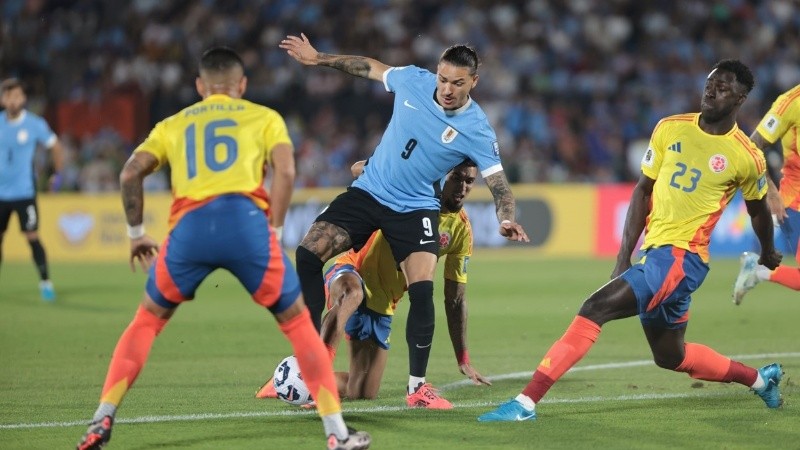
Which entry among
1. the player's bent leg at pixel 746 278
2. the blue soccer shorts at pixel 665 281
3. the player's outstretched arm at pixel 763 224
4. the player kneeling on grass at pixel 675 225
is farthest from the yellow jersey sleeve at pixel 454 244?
the player's bent leg at pixel 746 278

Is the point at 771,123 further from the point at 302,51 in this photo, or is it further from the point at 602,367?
the point at 302,51

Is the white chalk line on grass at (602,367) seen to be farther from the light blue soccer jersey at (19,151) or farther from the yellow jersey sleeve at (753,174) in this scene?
the light blue soccer jersey at (19,151)

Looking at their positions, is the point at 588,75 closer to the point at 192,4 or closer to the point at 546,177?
the point at 546,177

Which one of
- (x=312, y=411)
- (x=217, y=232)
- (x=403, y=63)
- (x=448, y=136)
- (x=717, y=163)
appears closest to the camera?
(x=217, y=232)

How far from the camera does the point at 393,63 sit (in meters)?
25.5

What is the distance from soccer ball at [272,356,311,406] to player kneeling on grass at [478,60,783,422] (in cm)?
109

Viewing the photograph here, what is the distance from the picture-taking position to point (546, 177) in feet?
78.2

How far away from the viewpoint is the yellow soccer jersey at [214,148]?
240 inches

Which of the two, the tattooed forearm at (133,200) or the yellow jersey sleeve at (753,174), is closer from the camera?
the tattooed forearm at (133,200)

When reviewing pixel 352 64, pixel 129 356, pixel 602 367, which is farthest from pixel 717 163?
pixel 129 356

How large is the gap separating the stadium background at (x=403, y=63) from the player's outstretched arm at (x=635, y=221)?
14.0 metres

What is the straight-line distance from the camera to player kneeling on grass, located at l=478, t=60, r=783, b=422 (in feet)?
23.2

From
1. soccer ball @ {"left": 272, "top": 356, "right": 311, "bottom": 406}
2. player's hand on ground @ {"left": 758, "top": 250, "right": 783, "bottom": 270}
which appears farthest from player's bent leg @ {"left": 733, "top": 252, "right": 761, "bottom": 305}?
soccer ball @ {"left": 272, "top": 356, "right": 311, "bottom": 406}

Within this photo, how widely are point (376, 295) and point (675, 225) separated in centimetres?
227
